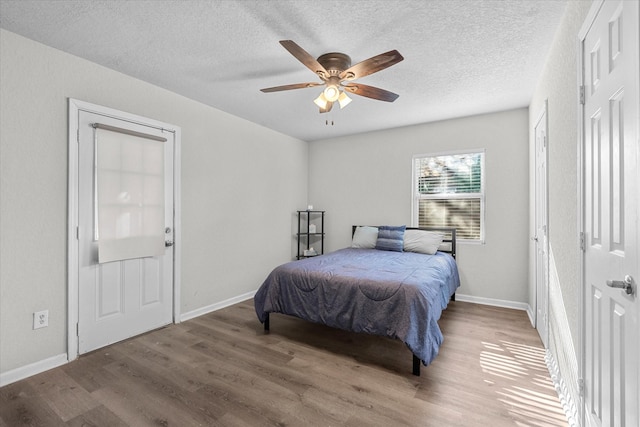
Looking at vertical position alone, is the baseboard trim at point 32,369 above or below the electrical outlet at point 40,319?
below

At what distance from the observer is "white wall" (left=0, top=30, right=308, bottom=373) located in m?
2.21

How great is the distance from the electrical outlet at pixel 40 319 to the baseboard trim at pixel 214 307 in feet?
4.08

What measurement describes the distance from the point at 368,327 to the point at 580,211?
1.63 meters

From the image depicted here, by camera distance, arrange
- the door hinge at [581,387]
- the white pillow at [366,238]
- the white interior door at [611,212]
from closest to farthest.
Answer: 1. the white interior door at [611,212]
2. the door hinge at [581,387]
3. the white pillow at [366,238]

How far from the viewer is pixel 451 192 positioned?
4.30 m

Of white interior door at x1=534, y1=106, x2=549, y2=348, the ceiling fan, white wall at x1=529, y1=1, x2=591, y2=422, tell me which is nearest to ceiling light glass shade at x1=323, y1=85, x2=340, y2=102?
the ceiling fan

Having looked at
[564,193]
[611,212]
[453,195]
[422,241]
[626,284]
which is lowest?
[422,241]

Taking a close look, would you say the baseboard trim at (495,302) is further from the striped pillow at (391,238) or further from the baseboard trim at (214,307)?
the baseboard trim at (214,307)

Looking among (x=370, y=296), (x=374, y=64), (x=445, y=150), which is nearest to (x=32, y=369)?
(x=370, y=296)

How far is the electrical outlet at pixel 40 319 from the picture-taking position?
232cm

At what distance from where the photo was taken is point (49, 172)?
2.40 m

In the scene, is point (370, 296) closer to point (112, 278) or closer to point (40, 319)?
point (112, 278)

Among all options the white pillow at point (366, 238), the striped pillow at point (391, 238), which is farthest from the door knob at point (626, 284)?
the white pillow at point (366, 238)

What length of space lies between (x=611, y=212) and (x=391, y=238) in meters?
3.03
